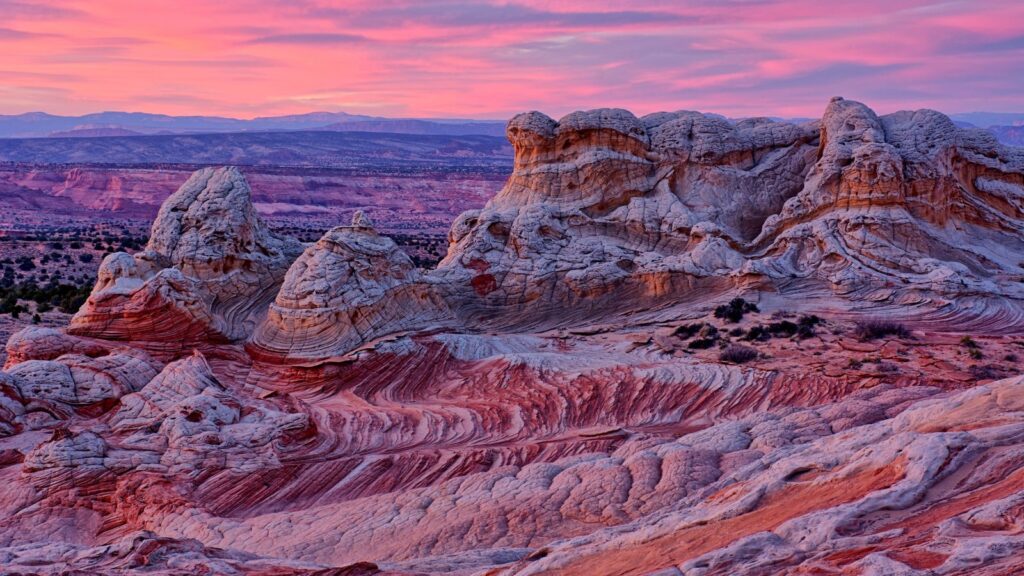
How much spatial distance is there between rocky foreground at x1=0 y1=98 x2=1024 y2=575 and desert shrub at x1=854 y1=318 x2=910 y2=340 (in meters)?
0.08

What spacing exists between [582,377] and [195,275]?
9401 millimetres

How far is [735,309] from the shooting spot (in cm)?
2164

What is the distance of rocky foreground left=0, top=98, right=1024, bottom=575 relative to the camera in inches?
344

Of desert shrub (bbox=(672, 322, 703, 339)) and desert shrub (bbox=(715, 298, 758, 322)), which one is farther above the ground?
desert shrub (bbox=(715, 298, 758, 322))

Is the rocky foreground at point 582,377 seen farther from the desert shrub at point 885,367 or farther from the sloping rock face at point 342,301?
the desert shrub at point 885,367

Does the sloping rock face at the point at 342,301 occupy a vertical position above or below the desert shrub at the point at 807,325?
above

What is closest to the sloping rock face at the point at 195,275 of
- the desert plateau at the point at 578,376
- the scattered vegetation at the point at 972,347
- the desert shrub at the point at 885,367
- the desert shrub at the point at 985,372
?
the desert plateau at the point at 578,376

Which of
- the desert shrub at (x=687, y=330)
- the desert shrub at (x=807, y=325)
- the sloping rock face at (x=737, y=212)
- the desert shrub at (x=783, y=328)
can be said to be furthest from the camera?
the sloping rock face at (x=737, y=212)

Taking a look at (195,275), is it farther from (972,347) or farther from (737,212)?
(972,347)

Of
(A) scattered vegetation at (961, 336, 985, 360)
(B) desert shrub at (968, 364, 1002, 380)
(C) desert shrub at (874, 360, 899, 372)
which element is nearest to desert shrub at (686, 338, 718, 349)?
(C) desert shrub at (874, 360, 899, 372)

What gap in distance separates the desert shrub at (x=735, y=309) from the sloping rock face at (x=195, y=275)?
34.1 ft

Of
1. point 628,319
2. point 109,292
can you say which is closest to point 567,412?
point 628,319

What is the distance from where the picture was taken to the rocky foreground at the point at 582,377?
8.73 metres

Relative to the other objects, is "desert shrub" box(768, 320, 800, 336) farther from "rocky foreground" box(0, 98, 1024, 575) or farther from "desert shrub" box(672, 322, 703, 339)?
"desert shrub" box(672, 322, 703, 339)
